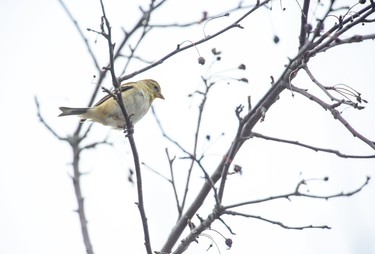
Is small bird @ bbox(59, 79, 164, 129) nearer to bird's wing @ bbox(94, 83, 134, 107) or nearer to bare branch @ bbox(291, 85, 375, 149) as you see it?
bird's wing @ bbox(94, 83, 134, 107)

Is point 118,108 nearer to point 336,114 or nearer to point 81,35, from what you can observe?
point 81,35

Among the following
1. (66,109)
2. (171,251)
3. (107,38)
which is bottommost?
(171,251)

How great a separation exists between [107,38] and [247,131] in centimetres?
108

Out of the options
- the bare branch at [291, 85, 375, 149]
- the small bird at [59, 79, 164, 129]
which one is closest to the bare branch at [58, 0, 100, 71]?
the small bird at [59, 79, 164, 129]

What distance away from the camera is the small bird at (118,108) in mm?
6484

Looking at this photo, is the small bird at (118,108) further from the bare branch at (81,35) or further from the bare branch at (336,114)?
the bare branch at (336,114)

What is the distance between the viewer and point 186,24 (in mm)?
5707

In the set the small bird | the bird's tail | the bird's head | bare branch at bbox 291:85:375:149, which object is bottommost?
bare branch at bbox 291:85:375:149

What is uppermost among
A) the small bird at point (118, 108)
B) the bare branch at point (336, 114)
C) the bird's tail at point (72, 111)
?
the small bird at point (118, 108)

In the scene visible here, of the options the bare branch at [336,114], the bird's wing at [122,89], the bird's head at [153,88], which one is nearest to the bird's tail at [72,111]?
the bird's wing at [122,89]

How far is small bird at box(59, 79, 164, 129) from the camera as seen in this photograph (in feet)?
21.3

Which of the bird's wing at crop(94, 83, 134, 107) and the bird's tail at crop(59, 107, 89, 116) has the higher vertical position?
the bird's wing at crop(94, 83, 134, 107)

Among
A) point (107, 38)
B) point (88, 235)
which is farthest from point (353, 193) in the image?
point (88, 235)

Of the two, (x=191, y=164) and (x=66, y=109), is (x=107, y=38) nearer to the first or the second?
(x=191, y=164)
